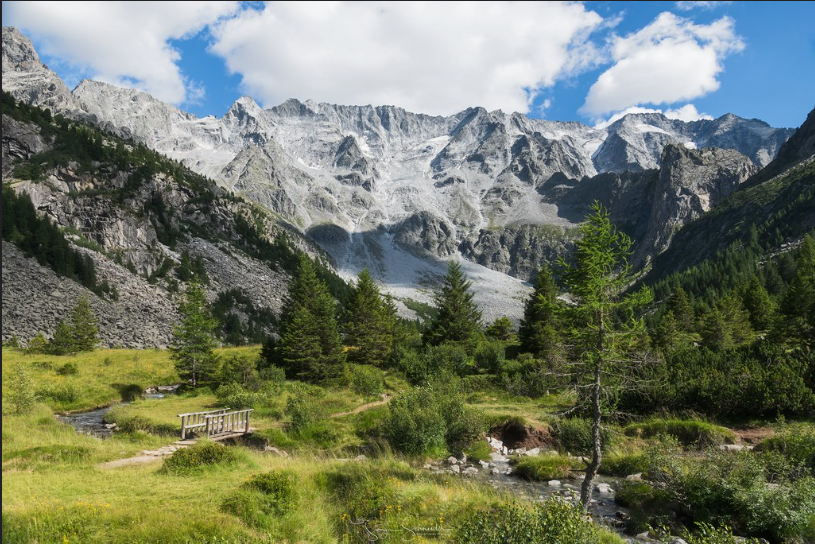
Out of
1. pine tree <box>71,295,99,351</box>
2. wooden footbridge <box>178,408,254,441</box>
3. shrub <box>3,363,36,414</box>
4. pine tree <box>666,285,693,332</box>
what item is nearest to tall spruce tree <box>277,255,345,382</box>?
wooden footbridge <box>178,408,254,441</box>

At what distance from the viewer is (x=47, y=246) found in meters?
77.4

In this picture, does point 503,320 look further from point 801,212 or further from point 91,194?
point 801,212

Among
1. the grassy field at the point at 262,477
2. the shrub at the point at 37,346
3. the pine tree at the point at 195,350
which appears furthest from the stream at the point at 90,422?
the shrub at the point at 37,346

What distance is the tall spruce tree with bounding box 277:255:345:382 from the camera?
43.1m

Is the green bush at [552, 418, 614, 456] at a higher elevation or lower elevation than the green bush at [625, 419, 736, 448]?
lower

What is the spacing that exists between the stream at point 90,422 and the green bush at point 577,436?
26610mm

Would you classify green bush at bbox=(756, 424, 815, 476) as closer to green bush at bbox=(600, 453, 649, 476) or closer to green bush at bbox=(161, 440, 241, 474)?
green bush at bbox=(600, 453, 649, 476)

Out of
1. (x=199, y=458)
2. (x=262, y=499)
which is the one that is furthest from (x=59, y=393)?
(x=262, y=499)

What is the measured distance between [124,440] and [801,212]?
614ft

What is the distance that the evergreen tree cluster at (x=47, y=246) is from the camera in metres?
75.2

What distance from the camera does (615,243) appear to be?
57.9ft

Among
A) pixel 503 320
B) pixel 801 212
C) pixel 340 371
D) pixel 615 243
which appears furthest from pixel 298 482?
pixel 801 212

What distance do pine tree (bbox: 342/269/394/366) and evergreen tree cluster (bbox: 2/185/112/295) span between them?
54.4 meters

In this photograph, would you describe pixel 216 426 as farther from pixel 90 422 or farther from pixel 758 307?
pixel 758 307
